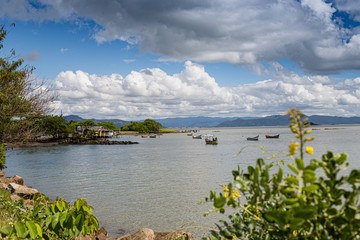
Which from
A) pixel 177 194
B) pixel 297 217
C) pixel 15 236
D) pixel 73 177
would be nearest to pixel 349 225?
pixel 297 217

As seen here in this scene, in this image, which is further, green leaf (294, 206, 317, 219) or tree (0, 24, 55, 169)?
tree (0, 24, 55, 169)

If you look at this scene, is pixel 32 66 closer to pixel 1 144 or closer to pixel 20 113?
pixel 20 113

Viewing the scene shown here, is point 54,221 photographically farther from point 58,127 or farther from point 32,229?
point 58,127

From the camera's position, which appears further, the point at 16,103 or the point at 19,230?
the point at 16,103

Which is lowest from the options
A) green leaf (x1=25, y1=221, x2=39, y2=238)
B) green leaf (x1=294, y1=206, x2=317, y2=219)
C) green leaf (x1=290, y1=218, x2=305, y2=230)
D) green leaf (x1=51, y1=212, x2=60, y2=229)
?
green leaf (x1=51, y1=212, x2=60, y2=229)

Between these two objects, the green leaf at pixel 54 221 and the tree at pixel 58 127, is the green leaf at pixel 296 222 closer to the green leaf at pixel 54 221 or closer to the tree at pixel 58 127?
the green leaf at pixel 54 221

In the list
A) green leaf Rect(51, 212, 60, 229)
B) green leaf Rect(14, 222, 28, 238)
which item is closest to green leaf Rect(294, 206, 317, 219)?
green leaf Rect(14, 222, 28, 238)

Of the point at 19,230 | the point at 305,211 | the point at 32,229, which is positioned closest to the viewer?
the point at 305,211

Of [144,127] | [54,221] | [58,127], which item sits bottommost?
[54,221]

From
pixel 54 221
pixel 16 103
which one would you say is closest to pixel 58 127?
pixel 16 103

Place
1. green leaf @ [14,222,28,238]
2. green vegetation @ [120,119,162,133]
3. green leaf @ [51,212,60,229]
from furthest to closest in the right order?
green vegetation @ [120,119,162,133] < green leaf @ [51,212,60,229] < green leaf @ [14,222,28,238]

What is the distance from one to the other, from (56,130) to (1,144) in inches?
3491

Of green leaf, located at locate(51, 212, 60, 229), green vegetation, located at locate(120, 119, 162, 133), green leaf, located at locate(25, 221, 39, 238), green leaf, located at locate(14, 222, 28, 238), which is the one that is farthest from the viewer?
green vegetation, located at locate(120, 119, 162, 133)

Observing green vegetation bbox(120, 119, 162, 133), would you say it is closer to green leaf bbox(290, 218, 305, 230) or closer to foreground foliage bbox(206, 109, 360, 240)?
foreground foliage bbox(206, 109, 360, 240)
